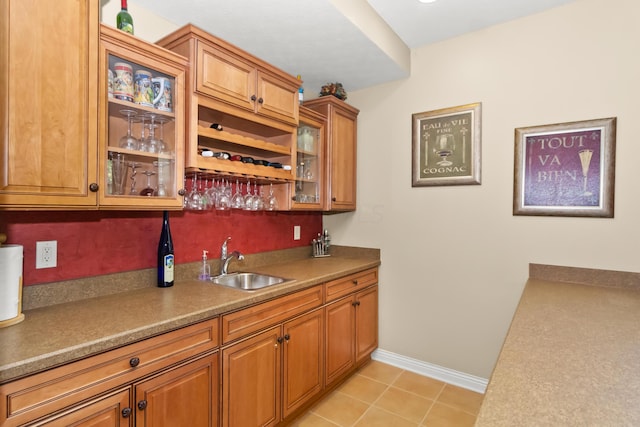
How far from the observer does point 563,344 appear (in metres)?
1.17

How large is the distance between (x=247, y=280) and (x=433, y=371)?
1.66 m

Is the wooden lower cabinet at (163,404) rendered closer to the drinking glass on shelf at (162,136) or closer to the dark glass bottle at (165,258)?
the dark glass bottle at (165,258)

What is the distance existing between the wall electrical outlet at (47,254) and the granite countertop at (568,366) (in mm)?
1782

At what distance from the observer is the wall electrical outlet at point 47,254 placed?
1.50 meters

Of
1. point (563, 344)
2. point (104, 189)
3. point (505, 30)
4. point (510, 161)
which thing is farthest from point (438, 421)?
point (505, 30)

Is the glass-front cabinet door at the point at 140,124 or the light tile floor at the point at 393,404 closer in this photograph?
the glass-front cabinet door at the point at 140,124

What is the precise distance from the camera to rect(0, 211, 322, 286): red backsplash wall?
1478 mm

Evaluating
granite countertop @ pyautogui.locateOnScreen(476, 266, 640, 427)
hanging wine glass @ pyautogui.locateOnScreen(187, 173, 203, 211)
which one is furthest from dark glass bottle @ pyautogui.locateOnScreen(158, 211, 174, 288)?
granite countertop @ pyautogui.locateOnScreen(476, 266, 640, 427)

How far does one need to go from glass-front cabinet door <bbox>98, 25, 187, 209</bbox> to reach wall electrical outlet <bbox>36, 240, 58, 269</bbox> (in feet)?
1.22

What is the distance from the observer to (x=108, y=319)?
1.34 metres

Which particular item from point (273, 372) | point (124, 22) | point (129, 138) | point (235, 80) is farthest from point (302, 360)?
point (124, 22)

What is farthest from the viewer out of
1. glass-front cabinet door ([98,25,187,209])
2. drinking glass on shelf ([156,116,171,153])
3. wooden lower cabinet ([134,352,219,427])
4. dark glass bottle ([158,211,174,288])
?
dark glass bottle ([158,211,174,288])

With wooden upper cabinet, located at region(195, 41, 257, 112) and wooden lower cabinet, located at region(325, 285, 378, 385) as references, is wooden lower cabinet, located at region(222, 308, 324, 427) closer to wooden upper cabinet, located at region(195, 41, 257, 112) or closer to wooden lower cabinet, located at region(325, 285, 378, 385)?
wooden lower cabinet, located at region(325, 285, 378, 385)

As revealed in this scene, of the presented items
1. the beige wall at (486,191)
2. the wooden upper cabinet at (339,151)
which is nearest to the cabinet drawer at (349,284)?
Result: the beige wall at (486,191)
